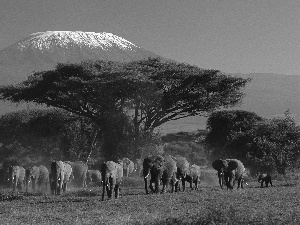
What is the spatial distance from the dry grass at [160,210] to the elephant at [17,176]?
837 centimetres

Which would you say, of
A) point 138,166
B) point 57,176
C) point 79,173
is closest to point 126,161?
point 138,166

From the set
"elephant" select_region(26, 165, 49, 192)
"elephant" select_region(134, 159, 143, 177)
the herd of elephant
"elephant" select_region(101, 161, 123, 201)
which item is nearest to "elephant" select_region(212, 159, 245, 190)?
the herd of elephant

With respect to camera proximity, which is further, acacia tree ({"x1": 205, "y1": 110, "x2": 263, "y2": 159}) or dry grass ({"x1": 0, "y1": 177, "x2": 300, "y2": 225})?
acacia tree ({"x1": 205, "y1": 110, "x2": 263, "y2": 159})

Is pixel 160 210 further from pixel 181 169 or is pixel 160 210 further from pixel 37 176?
pixel 37 176

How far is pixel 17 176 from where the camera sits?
33.8 m

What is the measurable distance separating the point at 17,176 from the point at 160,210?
60.9 ft

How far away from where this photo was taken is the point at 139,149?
45094 mm

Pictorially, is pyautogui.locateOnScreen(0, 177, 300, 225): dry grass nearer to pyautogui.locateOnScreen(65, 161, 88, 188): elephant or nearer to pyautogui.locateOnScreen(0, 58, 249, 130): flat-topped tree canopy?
pyautogui.locateOnScreen(65, 161, 88, 188): elephant

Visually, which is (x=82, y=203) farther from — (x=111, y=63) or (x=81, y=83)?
(x=111, y=63)

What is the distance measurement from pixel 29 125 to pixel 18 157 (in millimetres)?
5110

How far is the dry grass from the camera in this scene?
1374cm

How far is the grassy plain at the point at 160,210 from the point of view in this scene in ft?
45.1

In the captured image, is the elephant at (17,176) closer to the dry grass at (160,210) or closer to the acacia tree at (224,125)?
the dry grass at (160,210)

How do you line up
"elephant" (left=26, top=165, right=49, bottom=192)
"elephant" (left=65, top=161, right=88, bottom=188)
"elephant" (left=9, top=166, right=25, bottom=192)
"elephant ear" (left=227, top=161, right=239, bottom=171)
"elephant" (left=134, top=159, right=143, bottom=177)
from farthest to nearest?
"elephant" (left=134, top=159, right=143, bottom=177), "elephant" (left=65, top=161, right=88, bottom=188), "elephant" (left=26, top=165, right=49, bottom=192), "elephant" (left=9, top=166, right=25, bottom=192), "elephant ear" (left=227, top=161, right=239, bottom=171)
